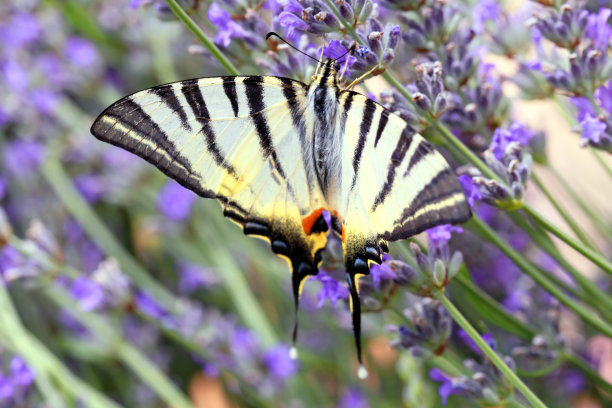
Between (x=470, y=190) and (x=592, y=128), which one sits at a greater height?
(x=592, y=128)

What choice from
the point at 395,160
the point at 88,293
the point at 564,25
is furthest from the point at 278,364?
the point at 564,25

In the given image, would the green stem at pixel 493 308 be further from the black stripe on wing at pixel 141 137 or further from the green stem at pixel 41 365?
the green stem at pixel 41 365

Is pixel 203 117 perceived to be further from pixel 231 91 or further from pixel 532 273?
pixel 532 273

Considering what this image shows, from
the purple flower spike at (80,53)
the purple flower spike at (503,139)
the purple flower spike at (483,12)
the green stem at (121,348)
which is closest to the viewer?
the purple flower spike at (503,139)

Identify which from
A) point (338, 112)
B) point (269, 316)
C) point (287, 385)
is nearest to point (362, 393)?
point (287, 385)

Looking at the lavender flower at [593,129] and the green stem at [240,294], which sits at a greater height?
the lavender flower at [593,129]

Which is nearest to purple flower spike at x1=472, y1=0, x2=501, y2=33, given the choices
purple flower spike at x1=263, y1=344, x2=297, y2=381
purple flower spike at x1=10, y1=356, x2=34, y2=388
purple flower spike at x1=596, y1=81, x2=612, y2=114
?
purple flower spike at x1=596, y1=81, x2=612, y2=114

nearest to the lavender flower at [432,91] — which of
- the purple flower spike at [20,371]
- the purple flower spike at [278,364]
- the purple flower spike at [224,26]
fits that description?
the purple flower spike at [224,26]
